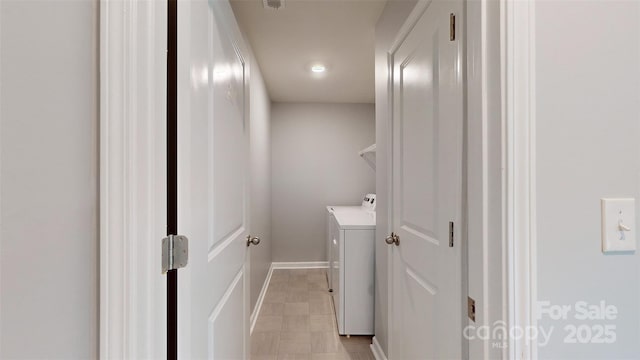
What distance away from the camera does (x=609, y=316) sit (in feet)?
2.01

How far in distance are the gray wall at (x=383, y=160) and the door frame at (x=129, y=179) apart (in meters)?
1.22

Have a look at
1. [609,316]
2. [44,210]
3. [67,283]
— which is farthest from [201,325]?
[609,316]

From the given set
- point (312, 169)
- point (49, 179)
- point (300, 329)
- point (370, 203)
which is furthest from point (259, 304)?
point (49, 179)

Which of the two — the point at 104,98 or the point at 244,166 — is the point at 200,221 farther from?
the point at 244,166

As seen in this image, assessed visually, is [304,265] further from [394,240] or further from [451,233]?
[451,233]

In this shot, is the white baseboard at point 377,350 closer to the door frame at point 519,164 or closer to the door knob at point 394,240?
the door knob at point 394,240

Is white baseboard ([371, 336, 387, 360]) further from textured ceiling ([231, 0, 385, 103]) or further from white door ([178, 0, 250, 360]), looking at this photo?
textured ceiling ([231, 0, 385, 103])

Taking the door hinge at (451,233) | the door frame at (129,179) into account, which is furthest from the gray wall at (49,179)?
the door hinge at (451,233)

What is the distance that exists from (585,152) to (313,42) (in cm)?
202

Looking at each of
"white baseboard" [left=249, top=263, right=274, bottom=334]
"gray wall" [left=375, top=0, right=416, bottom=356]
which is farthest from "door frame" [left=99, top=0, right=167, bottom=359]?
"white baseboard" [left=249, top=263, right=274, bottom=334]

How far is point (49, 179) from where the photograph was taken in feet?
1.56

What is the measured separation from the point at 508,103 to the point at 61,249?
90 centimetres

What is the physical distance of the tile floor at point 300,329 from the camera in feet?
6.37

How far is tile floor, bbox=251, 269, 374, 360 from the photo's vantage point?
194cm
